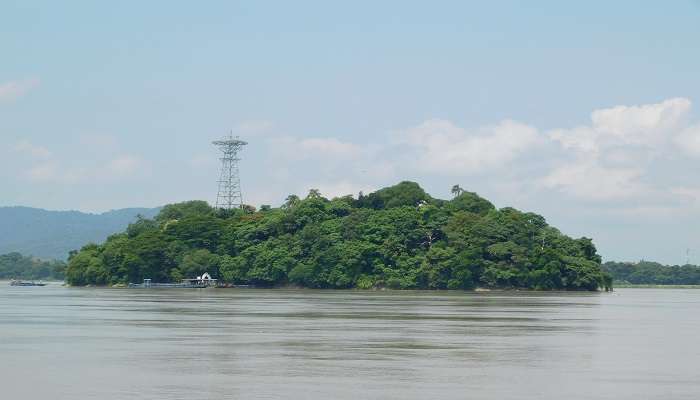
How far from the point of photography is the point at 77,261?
138 metres

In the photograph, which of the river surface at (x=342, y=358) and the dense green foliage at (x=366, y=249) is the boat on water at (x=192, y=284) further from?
the river surface at (x=342, y=358)

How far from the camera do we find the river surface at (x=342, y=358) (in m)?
24.0

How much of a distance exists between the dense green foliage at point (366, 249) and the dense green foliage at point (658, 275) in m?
71.6

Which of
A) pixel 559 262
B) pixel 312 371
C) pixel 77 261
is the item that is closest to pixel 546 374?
pixel 312 371

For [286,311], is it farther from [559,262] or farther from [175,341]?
[559,262]

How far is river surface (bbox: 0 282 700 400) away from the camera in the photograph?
78.8ft

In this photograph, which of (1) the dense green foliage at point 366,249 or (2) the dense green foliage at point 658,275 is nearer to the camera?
(1) the dense green foliage at point 366,249

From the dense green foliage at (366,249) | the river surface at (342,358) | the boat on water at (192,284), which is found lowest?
the river surface at (342,358)

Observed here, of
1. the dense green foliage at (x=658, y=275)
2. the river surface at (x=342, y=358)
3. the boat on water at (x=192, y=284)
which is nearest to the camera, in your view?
A: the river surface at (x=342, y=358)

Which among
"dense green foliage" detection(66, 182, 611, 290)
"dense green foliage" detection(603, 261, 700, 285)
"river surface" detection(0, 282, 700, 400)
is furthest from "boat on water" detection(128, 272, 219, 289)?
"dense green foliage" detection(603, 261, 700, 285)

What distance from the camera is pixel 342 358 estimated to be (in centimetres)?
3036

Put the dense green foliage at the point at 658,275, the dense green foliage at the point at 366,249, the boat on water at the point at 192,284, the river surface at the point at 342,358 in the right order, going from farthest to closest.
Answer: the dense green foliage at the point at 658,275
the boat on water at the point at 192,284
the dense green foliage at the point at 366,249
the river surface at the point at 342,358

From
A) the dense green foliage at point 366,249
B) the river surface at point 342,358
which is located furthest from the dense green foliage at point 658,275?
the river surface at point 342,358

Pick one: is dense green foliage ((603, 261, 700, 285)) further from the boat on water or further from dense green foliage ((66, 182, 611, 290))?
the boat on water
